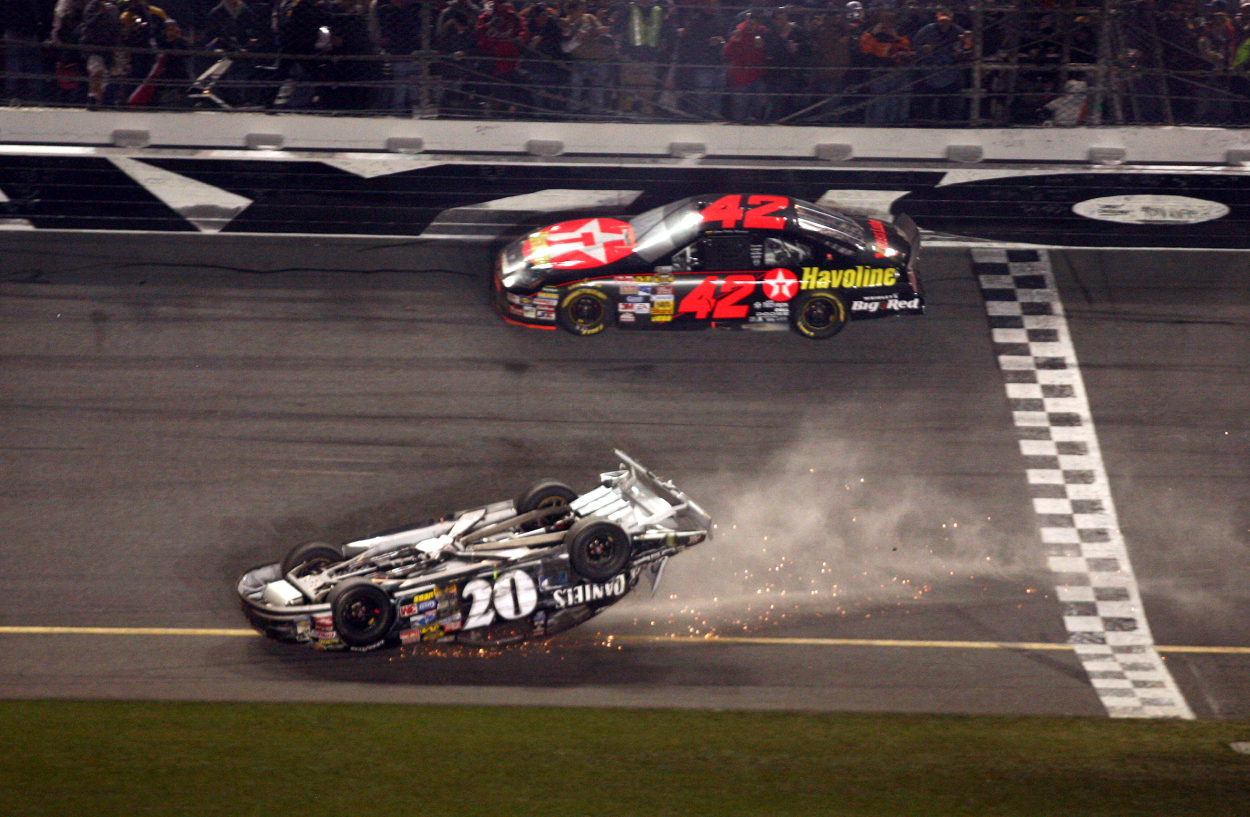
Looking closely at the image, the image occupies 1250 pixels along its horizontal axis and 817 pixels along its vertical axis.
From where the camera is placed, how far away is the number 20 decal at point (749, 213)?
1277 centimetres

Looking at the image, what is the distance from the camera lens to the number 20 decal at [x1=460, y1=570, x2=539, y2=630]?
9.89m

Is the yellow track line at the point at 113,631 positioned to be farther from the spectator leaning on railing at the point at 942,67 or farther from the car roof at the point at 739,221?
the spectator leaning on railing at the point at 942,67

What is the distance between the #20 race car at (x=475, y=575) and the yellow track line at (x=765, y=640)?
67cm

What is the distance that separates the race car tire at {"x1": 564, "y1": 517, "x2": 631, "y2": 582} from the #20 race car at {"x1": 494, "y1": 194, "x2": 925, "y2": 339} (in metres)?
3.44

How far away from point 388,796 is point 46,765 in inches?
96.5

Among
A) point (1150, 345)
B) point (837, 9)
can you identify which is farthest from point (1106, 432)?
point (837, 9)

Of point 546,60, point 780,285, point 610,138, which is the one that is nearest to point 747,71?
point 610,138

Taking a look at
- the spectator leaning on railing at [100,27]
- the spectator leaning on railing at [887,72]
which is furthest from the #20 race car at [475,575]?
the spectator leaning on railing at [100,27]

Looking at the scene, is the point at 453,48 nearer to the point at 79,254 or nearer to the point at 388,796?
the point at 79,254

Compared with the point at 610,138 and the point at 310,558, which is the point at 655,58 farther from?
the point at 310,558

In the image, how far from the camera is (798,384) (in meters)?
12.9

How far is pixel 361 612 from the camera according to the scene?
9711 millimetres

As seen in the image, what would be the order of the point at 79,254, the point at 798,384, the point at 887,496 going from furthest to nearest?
the point at 79,254, the point at 798,384, the point at 887,496

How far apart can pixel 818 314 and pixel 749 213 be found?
1272 mm
